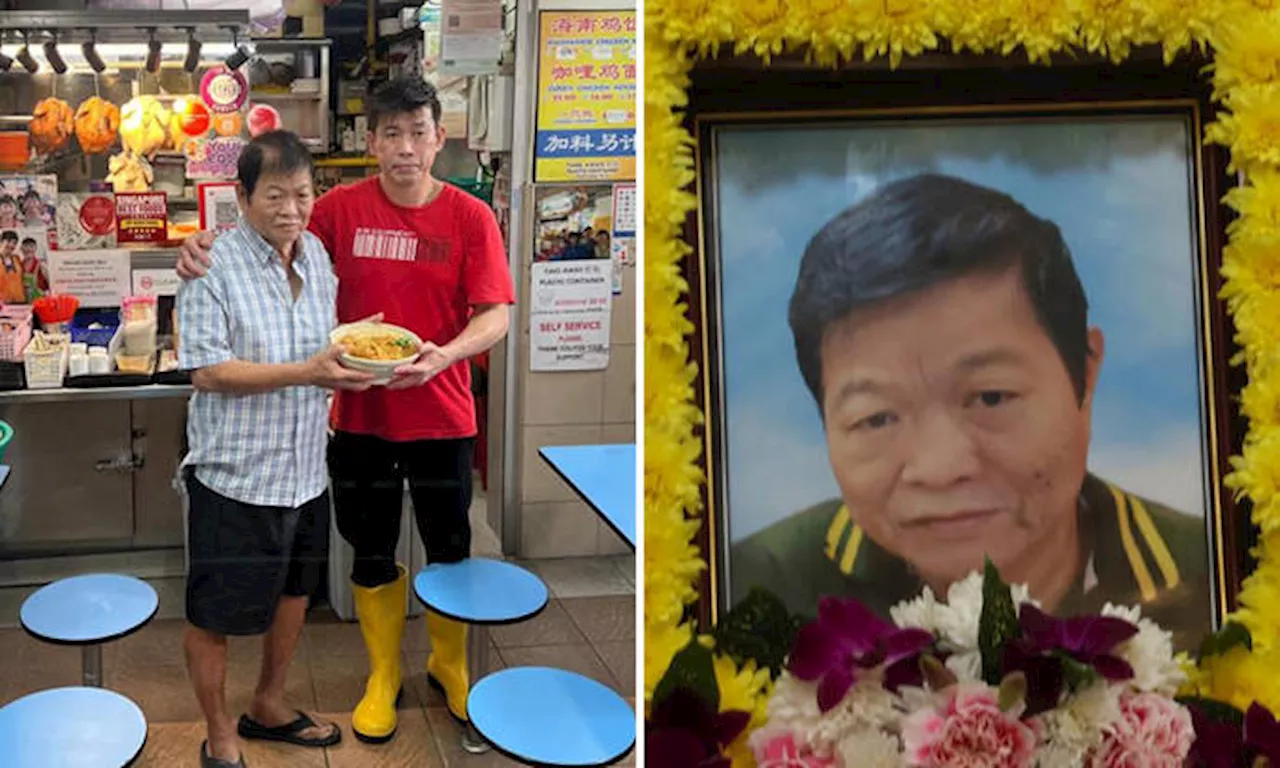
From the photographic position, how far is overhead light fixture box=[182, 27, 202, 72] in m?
1.55

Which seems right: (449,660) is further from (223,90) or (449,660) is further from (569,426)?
(223,90)

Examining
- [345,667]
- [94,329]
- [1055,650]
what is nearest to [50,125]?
[94,329]

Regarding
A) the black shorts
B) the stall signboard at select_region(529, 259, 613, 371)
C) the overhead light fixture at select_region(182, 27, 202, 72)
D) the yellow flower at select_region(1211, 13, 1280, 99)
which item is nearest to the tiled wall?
the stall signboard at select_region(529, 259, 613, 371)

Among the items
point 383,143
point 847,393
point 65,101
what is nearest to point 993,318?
point 847,393

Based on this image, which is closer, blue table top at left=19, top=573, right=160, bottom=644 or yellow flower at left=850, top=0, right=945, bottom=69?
yellow flower at left=850, top=0, right=945, bottom=69

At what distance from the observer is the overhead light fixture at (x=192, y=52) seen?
155 cm

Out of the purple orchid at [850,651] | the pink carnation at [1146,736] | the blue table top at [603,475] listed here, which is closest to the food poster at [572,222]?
the blue table top at [603,475]

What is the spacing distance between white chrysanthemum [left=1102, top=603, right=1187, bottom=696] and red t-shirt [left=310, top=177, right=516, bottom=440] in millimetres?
953

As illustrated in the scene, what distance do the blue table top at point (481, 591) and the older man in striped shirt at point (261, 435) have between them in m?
0.19

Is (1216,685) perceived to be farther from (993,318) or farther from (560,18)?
(560,18)

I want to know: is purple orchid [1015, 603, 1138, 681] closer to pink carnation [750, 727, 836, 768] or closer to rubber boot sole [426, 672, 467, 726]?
pink carnation [750, 727, 836, 768]

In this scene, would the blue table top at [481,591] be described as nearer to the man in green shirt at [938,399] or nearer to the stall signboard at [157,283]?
the stall signboard at [157,283]

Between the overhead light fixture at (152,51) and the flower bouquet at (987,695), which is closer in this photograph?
the flower bouquet at (987,695)

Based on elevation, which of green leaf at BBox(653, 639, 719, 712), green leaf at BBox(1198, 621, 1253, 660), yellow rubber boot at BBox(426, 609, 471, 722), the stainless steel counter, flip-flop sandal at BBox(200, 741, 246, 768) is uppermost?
the stainless steel counter
